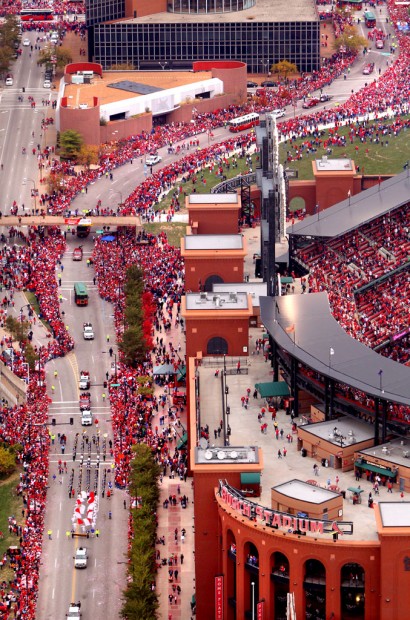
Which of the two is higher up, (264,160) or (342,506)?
(264,160)

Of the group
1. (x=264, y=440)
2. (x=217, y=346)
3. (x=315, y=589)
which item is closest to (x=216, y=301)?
(x=217, y=346)

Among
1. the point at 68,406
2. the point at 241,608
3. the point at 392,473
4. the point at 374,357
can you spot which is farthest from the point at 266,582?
the point at 68,406

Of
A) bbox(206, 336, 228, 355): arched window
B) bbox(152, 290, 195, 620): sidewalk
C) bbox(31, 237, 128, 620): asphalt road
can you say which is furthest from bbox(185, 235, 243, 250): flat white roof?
bbox(152, 290, 195, 620): sidewalk

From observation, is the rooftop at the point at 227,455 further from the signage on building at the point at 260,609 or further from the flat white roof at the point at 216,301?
the flat white roof at the point at 216,301

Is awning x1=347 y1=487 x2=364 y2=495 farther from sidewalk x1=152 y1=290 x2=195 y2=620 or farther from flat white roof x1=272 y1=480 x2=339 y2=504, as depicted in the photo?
sidewalk x1=152 y1=290 x2=195 y2=620

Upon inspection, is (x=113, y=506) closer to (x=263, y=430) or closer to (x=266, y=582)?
(x=263, y=430)

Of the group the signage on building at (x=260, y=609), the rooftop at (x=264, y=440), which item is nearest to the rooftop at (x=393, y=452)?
the rooftop at (x=264, y=440)
